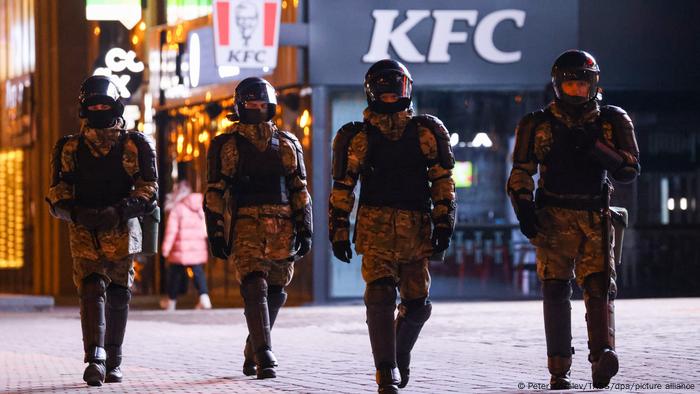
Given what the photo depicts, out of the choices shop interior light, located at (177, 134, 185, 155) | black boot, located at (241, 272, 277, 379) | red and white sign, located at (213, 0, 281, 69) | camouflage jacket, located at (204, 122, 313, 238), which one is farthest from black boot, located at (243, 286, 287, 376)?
shop interior light, located at (177, 134, 185, 155)

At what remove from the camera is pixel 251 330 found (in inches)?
393

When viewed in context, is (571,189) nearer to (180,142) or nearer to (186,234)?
(186,234)

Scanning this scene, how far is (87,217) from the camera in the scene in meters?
9.85

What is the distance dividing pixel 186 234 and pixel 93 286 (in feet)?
33.4

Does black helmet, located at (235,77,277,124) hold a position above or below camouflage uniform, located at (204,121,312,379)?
above

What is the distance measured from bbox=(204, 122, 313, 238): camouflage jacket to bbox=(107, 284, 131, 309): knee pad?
706 millimetres

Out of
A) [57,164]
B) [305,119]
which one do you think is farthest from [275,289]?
[305,119]

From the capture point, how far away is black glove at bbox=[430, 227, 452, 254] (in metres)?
8.59

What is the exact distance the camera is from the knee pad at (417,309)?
874cm

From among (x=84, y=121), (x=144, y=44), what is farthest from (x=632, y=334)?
(x=144, y=44)

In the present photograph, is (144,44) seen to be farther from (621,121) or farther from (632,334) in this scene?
(621,121)

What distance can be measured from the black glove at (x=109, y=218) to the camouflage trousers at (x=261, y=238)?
783mm

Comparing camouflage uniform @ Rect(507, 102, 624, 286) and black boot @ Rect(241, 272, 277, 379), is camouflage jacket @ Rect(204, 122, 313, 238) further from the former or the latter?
camouflage uniform @ Rect(507, 102, 624, 286)

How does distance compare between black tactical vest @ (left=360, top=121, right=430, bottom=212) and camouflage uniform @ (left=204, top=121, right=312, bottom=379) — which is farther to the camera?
camouflage uniform @ (left=204, top=121, right=312, bottom=379)
